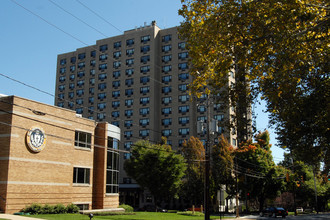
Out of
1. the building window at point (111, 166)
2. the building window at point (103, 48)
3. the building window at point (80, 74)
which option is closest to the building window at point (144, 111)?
the building window at point (103, 48)

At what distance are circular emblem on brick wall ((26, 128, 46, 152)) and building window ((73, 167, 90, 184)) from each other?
513 centimetres

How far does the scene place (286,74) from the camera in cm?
1425

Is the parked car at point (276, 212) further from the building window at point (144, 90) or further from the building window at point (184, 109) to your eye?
the building window at point (144, 90)

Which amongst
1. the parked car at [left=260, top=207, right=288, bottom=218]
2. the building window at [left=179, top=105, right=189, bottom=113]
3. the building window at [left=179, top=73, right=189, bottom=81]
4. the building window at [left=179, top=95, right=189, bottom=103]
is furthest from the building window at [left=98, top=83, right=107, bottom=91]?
the parked car at [left=260, top=207, right=288, bottom=218]

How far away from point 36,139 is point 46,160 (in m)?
2.16

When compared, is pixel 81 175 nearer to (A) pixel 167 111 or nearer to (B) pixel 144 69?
(A) pixel 167 111

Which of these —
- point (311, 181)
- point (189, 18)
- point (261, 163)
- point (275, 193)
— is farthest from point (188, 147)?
point (189, 18)

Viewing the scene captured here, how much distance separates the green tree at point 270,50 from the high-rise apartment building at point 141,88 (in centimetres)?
5260

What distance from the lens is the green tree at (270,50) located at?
1333cm

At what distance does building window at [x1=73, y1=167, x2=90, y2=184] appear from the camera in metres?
33.9

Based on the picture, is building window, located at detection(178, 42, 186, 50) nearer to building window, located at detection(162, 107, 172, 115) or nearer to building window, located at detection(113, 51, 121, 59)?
building window, located at detection(162, 107, 172, 115)

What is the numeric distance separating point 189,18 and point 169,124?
5935 cm

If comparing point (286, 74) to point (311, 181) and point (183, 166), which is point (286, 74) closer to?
point (183, 166)

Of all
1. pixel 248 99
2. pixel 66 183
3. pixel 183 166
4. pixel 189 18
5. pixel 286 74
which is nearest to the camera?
pixel 286 74
